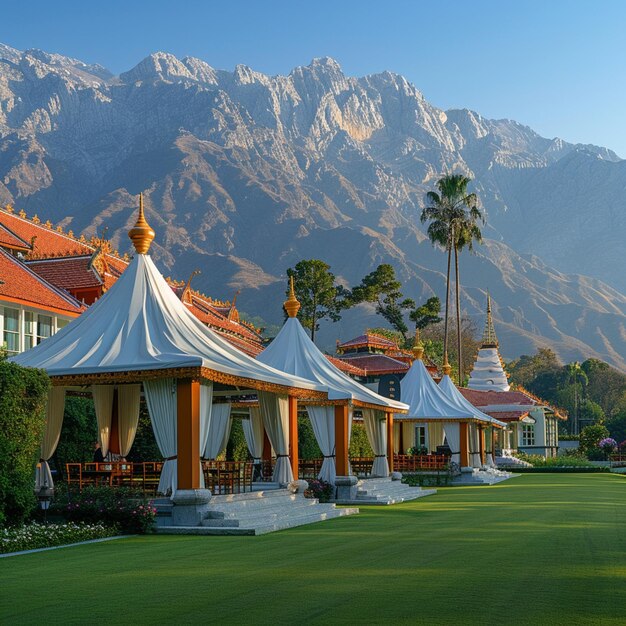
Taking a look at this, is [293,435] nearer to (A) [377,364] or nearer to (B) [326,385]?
(B) [326,385]

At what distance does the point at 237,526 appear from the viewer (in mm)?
16766

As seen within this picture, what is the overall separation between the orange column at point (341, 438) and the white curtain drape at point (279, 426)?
3833mm

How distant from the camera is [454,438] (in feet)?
131

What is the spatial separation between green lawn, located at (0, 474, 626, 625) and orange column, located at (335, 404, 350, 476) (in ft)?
26.0

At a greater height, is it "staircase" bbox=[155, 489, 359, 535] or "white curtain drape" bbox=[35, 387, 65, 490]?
"white curtain drape" bbox=[35, 387, 65, 490]

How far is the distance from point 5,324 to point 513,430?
46.3 metres

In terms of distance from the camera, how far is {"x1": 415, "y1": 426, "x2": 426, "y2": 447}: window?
151ft

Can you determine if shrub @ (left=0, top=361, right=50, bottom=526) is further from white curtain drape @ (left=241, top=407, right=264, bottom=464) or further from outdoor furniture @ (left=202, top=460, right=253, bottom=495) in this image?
white curtain drape @ (left=241, top=407, right=264, bottom=464)

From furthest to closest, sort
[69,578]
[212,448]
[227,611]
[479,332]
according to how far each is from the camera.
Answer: [479,332]
[212,448]
[69,578]
[227,611]

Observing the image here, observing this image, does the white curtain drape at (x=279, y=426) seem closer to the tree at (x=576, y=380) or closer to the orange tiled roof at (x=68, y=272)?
the orange tiled roof at (x=68, y=272)

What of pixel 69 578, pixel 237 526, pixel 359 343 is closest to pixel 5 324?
pixel 237 526

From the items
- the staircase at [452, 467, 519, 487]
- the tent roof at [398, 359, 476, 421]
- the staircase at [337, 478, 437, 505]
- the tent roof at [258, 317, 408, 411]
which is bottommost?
the staircase at [452, 467, 519, 487]

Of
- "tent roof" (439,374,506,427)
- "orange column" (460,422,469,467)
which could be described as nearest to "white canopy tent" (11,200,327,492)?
"orange column" (460,422,469,467)

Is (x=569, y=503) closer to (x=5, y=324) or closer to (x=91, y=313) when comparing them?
(x=91, y=313)
